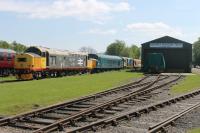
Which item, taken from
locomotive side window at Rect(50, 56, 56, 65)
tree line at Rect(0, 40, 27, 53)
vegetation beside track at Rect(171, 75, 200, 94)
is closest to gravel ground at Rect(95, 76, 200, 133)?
vegetation beside track at Rect(171, 75, 200, 94)

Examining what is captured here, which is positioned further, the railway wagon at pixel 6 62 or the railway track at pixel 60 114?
the railway wagon at pixel 6 62

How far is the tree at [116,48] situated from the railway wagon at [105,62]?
380 feet

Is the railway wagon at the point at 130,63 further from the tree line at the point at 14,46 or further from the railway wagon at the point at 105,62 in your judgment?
the tree line at the point at 14,46

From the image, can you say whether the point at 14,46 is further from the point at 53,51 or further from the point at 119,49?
the point at 53,51

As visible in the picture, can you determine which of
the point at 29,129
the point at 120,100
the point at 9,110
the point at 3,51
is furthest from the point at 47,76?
the point at 29,129

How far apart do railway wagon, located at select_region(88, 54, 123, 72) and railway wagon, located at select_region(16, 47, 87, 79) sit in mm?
6808

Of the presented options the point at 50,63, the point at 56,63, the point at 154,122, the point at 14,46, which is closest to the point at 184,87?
the point at 154,122

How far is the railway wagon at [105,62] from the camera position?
203ft

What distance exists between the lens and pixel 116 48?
193750mm

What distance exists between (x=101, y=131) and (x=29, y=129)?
7.48 ft

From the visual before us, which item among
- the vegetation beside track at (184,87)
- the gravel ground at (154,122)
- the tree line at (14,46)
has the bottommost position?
the gravel ground at (154,122)

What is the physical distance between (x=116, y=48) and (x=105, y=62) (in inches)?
5046

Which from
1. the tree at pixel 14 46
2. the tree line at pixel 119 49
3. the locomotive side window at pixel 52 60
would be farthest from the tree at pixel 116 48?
the locomotive side window at pixel 52 60

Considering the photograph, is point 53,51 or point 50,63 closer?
point 50,63
